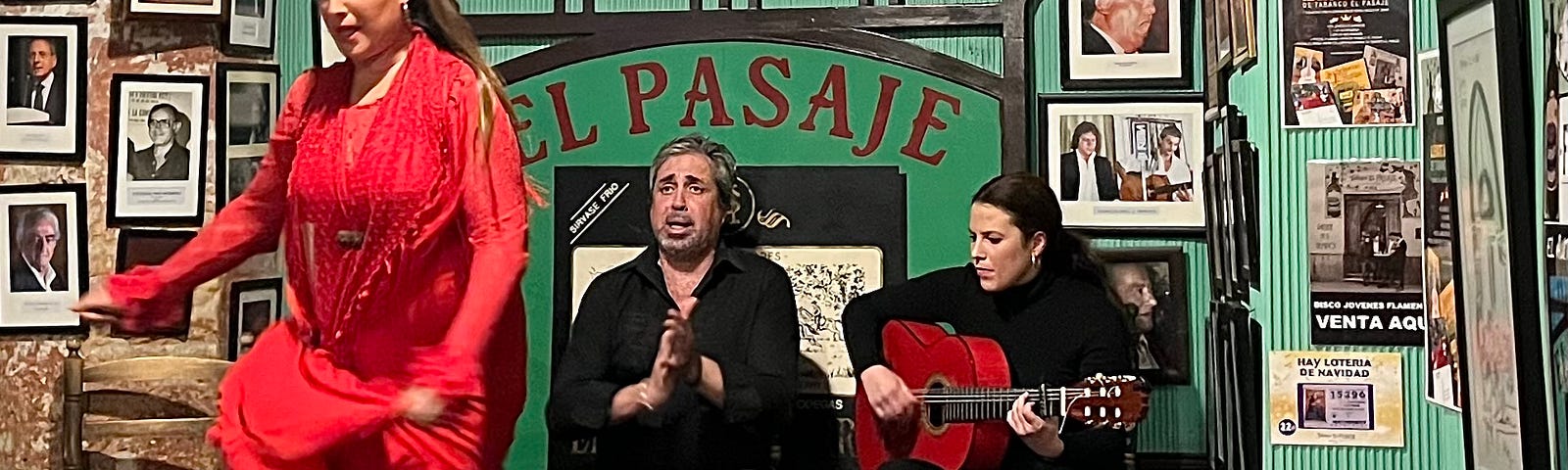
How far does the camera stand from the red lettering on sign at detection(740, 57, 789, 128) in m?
2.75

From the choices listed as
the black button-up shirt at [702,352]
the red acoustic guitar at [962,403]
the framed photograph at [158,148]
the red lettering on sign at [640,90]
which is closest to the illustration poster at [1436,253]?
the red acoustic guitar at [962,403]

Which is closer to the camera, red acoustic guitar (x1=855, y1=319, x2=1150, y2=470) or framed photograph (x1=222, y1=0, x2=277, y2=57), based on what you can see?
red acoustic guitar (x1=855, y1=319, x2=1150, y2=470)

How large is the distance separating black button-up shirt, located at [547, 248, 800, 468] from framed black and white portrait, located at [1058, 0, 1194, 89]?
0.68 m

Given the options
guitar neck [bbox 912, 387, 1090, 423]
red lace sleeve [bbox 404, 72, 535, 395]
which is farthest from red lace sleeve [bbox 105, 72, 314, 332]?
guitar neck [bbox 912, 387, 1090, 423]

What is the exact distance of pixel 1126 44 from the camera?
2738 mm

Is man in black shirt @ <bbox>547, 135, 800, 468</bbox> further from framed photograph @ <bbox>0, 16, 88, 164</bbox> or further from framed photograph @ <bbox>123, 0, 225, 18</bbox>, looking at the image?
framed photograph @ <bbox>0, 16, 88, 164</bbox>

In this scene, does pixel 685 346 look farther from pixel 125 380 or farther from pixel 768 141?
pixel 125 380

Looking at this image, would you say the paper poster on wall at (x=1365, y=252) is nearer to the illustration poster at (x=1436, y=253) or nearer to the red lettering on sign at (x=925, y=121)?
the illustration poster at (x=1436, y=253)

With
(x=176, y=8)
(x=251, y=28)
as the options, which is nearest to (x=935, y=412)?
(x=251, y=28)

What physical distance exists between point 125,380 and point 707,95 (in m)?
1.19

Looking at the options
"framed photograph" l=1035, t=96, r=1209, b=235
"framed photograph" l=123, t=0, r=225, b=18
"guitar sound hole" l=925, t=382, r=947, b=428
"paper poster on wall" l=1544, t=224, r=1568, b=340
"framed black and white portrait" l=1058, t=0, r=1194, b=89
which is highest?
"framed photograph" l=123, t=0, r=225, b=18

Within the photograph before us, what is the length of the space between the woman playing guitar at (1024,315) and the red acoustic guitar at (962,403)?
0.02m

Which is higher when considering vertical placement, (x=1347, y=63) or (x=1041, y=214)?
(x=1347, y=63)

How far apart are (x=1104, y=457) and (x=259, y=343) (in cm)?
Result: 140
